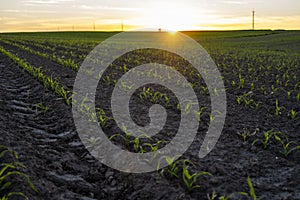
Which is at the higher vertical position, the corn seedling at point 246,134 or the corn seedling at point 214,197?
the corn seedling at point 246,134

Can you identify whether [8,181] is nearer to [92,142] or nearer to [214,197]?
[92,142]

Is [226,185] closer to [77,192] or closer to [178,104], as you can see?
[77,192]

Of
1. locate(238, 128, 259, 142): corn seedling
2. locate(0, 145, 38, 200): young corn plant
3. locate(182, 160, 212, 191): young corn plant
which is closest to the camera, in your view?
locate(0, 145, 38, 200): young corn plant

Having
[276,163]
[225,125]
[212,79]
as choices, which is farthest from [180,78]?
[276,163]

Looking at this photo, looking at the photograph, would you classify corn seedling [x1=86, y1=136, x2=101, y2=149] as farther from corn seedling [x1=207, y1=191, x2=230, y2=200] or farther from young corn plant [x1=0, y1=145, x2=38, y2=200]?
corn seedling [x1=207, y1=191, x2=230, y2=200]

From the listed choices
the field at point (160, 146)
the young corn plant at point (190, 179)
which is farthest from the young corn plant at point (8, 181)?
the young corn plant at point (190, 179)

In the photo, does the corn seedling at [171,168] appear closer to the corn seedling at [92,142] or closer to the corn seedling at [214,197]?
the corn seedling at [214,197]

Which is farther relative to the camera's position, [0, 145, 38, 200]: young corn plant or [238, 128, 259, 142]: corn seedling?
[238, 128, 259, 142]: corn seedling

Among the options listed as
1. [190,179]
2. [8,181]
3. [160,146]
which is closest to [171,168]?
[190,179]

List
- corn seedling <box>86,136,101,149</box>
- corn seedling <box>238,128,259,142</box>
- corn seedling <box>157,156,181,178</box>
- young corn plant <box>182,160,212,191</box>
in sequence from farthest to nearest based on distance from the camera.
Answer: corn seedling <box>238,128,259,142</box>
corn seedling <box>86,136,101,149</box>
corn seedling <box>157,156,181,178</box>
young corn plant <box>182,160,212,191</box>

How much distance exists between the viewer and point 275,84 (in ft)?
Answer: 31.6

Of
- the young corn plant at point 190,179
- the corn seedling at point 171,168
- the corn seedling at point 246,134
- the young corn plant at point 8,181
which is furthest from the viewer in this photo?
the corn seedling at point 246,134

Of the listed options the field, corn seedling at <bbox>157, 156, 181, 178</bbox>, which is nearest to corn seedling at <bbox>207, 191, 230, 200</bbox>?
the field

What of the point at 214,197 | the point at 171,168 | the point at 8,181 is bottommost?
the point at 214,197
